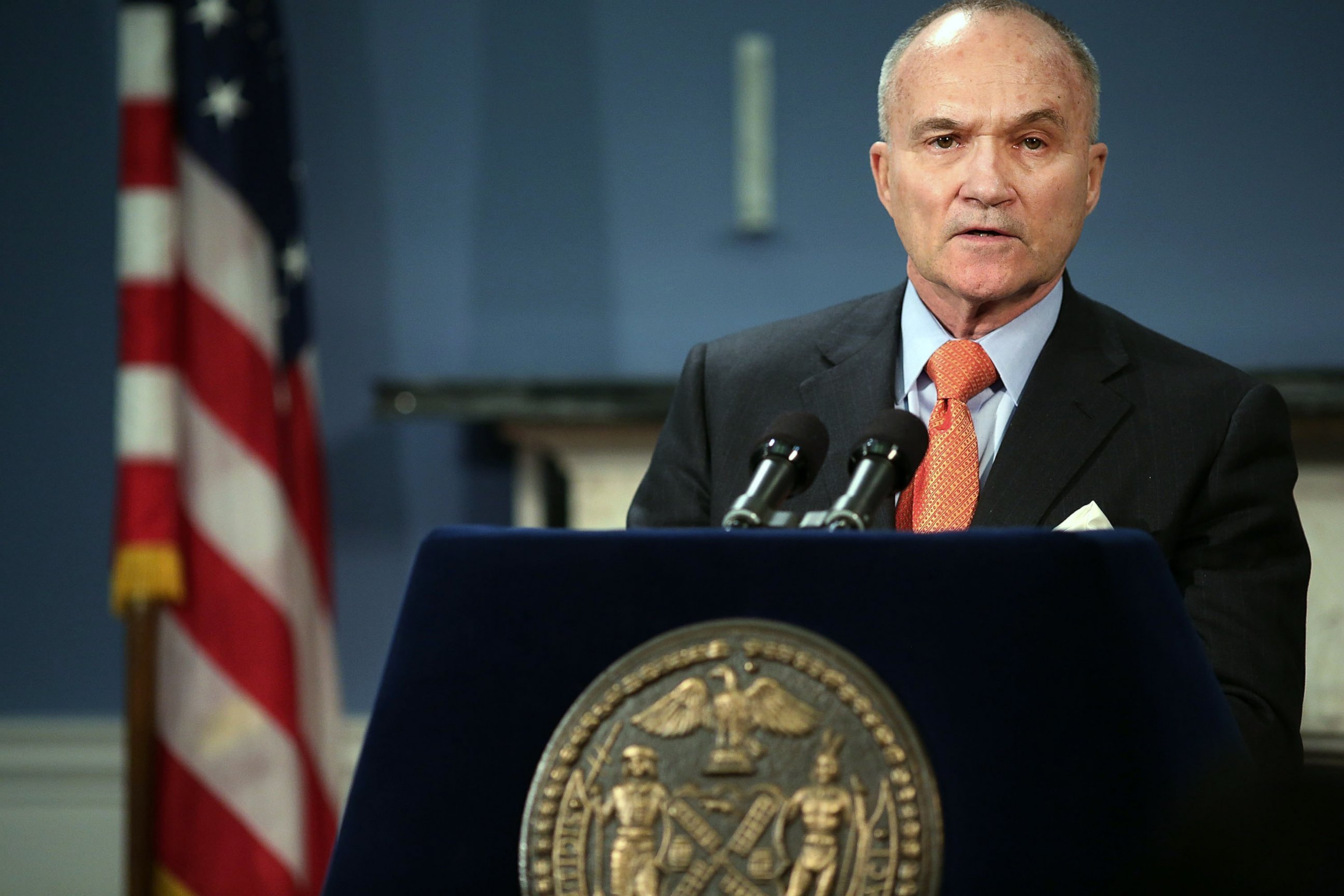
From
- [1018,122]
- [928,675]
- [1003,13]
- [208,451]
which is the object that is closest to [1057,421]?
[1018,122]

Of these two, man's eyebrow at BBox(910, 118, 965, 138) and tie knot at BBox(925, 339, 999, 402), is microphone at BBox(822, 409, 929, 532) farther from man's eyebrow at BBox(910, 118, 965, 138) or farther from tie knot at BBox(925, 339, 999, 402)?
man's eyebrow at BBox(910, 118, 965, 138)

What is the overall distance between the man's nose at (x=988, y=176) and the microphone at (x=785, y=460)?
418 mm

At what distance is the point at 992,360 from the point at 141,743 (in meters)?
2.04

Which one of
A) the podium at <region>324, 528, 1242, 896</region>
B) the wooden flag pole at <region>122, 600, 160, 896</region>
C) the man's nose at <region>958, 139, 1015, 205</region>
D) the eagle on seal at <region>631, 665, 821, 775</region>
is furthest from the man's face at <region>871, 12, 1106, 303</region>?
the wooden flag pole at <region>122, 600, 160, 896</region>

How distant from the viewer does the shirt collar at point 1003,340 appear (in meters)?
1.35

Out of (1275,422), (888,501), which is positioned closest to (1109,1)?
(1275,422)

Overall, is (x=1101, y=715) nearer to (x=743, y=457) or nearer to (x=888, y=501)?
(x=888, y=501)

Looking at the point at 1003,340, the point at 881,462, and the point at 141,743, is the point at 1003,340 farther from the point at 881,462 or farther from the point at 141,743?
the point at 141,743

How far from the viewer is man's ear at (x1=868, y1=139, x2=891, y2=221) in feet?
4.77

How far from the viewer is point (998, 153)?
1312mm

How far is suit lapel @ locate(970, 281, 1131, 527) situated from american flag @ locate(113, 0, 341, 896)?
6.15 feet

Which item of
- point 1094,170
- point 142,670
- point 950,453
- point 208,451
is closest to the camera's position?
point 950,453

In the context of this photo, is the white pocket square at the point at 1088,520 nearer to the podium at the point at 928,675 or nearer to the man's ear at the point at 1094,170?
→ the podium at the point at 928,675

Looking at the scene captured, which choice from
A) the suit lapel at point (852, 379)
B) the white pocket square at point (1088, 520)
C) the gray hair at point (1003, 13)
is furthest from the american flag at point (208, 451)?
the white pocket square at point (1088, 520)
